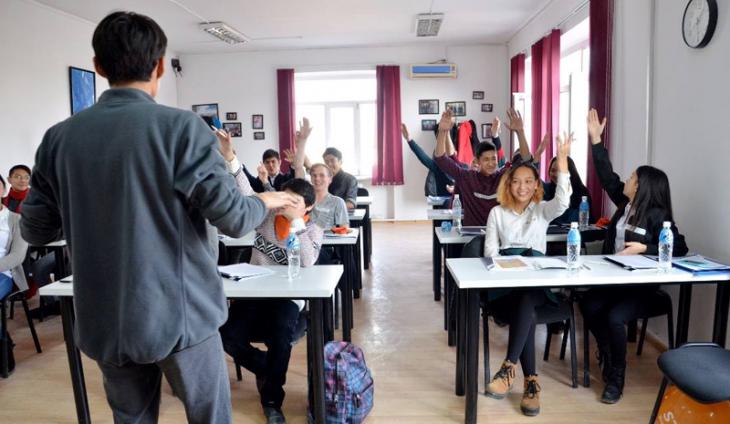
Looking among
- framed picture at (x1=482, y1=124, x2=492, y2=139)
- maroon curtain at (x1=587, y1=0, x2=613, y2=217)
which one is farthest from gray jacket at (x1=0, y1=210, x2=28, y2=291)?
framed picture at (x1=482, y1=124, x2=492, y2=139)

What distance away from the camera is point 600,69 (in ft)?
13.9

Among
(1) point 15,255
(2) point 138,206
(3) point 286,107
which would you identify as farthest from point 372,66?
(2) point 138,206

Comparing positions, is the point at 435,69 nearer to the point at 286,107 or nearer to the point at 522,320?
the point at 286,107

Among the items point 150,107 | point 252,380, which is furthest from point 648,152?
point 150,107

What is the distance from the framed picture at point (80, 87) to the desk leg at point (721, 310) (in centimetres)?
643

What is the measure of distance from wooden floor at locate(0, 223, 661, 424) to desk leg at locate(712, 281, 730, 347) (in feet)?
1.58

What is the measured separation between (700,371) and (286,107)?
7828 mm

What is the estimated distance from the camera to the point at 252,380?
3014mm

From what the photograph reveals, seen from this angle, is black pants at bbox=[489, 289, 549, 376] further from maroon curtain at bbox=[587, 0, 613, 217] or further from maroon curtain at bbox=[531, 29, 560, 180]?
maroon curtain at bbox=[531, 29, 560, 180]

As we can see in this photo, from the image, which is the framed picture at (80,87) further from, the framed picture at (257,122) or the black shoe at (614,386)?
the black shoe at (614,386)

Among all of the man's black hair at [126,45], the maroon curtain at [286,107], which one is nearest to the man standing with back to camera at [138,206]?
the man's black hair at [126,45]

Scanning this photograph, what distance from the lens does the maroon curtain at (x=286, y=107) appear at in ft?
29.0

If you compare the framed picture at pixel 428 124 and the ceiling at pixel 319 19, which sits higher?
the ceiling at pixel 319 19

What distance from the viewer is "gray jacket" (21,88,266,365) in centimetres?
116
